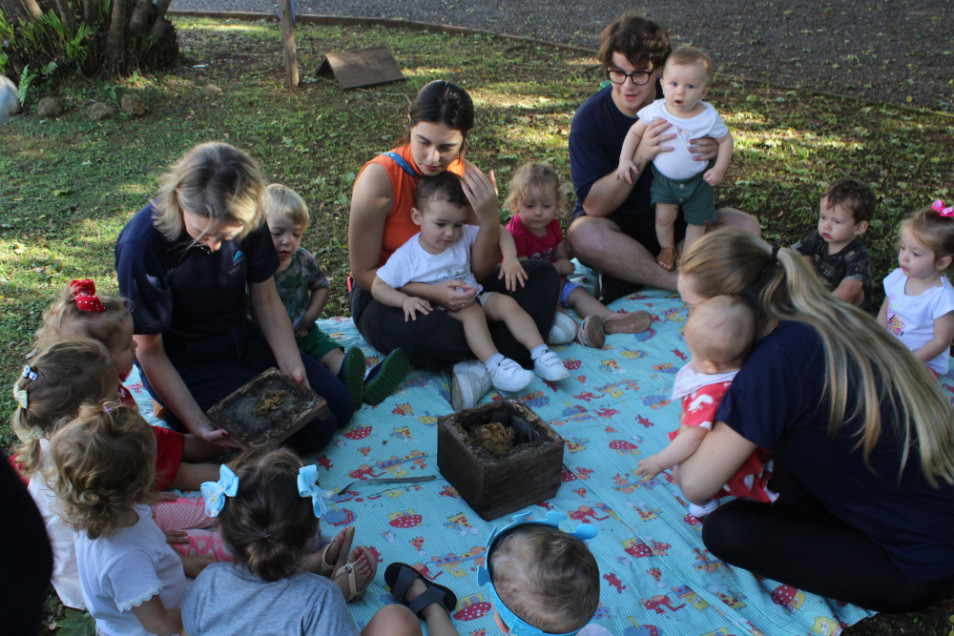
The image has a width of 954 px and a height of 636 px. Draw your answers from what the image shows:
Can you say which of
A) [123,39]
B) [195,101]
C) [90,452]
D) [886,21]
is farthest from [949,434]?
[886,21]

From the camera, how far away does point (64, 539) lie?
2064 mm

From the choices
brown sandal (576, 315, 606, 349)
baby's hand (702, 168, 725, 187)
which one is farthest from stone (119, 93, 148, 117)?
baby's hand (702, 168, 725, 187)

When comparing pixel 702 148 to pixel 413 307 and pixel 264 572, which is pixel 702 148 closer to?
pixel 413 307

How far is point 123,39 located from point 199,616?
7652mm

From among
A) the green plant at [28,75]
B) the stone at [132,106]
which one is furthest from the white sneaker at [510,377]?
the green plant at [28,75]

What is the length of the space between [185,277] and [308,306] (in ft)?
2.82

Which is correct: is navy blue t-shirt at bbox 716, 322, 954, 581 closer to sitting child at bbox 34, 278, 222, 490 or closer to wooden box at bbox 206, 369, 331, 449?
wooden box at bbox 206, 369, 331, 449

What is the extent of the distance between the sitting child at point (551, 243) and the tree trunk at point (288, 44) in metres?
4.76

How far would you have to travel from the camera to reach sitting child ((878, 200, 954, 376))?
326cm

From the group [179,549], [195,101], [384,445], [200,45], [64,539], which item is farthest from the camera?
[200,45]

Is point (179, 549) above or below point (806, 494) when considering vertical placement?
below

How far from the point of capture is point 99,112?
6.88m

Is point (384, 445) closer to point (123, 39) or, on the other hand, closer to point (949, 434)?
point (949, 434)

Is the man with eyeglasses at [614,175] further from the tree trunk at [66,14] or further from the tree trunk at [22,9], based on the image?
the tree trunk at [22,9]
